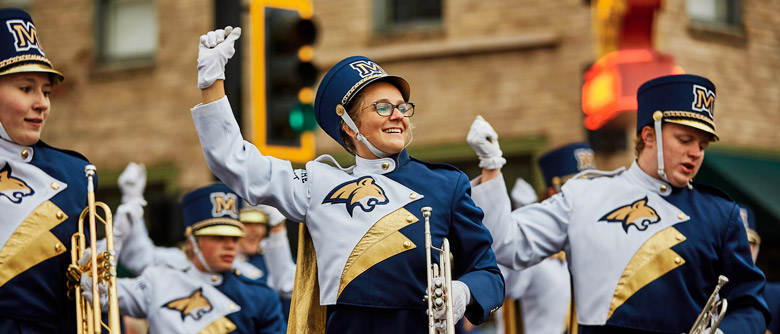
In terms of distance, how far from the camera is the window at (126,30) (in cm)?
1908

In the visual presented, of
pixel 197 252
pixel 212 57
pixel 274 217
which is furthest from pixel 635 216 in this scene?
pixel 274 217

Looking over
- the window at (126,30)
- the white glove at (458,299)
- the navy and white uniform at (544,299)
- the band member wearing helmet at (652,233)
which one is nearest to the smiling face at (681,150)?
the band member wearing helmet at (652,233)

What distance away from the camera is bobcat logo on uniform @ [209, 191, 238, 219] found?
9.18 meters

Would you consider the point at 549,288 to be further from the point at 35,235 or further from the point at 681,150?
the point at 35,235

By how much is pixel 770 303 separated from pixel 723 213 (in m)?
3.50

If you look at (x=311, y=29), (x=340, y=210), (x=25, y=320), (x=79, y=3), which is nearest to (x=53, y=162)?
(x=25, y=320)

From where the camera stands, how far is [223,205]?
9242mm

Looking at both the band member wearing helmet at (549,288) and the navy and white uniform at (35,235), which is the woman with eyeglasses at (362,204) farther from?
the band member wearing helmet at (549,288)

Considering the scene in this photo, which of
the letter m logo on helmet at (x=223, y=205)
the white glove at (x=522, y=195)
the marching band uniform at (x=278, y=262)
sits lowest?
the marching band uniform at (x=278, y=262)

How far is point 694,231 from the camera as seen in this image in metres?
6.23

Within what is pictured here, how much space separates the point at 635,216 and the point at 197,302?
3.57 m

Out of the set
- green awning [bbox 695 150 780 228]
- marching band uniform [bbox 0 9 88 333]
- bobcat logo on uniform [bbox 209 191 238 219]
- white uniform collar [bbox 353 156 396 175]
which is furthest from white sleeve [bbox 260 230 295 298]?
green awning [bbox 695 150 780 228]

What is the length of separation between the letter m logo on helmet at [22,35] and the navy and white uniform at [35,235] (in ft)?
1.42

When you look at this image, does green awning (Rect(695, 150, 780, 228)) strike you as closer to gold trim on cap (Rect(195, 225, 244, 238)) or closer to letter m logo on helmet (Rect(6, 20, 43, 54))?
gold trim on cap (Rect(195, 225, 244, 238))
